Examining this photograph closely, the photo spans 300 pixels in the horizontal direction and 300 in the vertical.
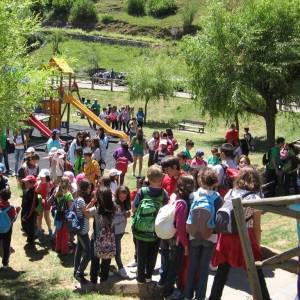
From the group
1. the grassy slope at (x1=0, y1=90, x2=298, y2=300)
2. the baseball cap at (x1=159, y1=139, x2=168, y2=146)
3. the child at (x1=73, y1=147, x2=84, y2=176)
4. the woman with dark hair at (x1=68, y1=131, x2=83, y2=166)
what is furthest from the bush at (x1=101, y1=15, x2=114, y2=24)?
the child at (x1=73, y1=147, x2=84, y2=176)

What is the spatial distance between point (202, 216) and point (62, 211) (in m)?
3.57

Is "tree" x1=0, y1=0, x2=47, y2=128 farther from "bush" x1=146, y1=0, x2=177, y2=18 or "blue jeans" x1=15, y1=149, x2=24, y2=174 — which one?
"bush" x1=146, y1=0, x2=177, y2=18

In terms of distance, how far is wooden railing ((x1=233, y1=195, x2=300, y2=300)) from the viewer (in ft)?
14.0

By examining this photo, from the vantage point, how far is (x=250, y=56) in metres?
17.2

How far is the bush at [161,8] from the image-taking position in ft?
271

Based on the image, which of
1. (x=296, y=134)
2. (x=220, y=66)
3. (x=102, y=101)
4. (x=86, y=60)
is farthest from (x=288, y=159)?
(x=86, y=60)

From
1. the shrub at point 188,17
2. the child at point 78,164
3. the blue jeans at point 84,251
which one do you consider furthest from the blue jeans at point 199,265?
the shrub at point 188,17

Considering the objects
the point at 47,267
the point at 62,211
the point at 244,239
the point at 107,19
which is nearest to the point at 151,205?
the point at 244,239

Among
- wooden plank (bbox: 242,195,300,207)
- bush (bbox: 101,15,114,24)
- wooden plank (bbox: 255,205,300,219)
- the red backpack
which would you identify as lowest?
the red backpack

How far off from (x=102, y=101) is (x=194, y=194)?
30.8 meters

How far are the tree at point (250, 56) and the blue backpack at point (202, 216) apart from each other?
11444mm

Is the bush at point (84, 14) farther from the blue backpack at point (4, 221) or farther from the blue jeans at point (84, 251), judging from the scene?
the blue jeans at point (84, 251)

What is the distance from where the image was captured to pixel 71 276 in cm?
838

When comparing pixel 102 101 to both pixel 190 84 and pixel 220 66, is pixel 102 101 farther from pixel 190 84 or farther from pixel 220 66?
pixel 220 66
